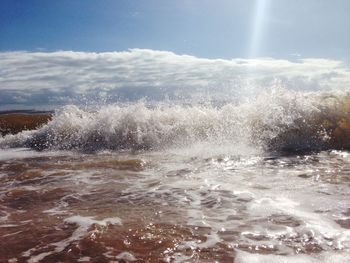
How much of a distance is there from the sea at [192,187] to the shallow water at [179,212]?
0.02 m

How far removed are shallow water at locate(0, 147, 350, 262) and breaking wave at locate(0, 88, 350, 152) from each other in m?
2.99

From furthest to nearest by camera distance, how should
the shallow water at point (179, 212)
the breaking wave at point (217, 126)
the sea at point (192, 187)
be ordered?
the breaking wave at point (217, 126) → the sea at point (192, 187) → the shallow water at point (179, 212)

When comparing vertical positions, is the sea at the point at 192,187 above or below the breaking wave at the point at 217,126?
below

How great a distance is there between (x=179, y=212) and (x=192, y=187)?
1343 mm

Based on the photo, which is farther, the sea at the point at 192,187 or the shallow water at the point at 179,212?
the sea at the point at 192,187

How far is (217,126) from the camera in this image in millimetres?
12875

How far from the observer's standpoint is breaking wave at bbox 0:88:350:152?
11484 millimetres

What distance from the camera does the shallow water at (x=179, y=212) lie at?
3.72 meters

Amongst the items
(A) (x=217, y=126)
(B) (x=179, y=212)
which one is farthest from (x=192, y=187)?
(A) (x=217, y=126)

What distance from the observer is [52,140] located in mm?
14297

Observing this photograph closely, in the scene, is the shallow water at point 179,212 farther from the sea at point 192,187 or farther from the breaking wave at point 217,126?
the breaking wave at point 217,126

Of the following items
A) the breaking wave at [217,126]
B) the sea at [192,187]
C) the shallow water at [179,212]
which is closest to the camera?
the shallow water at [179,212]

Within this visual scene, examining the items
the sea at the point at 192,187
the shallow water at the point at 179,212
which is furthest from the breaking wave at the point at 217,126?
the shallow water at the point at 179,212

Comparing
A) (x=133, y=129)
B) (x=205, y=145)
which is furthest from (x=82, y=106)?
(x=205, y=145)
